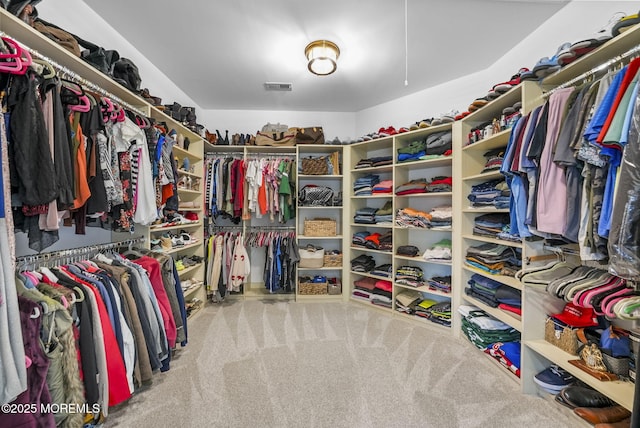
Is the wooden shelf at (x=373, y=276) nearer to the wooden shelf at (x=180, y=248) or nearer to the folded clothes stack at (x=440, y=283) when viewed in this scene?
the folded clothes stack at (x=440, y=283)

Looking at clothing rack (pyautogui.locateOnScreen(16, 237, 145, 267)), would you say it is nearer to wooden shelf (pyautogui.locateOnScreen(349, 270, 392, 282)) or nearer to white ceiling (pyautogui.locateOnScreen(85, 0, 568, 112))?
white ceiling (pyautogui.locateOnScreen(85, 0, 568, 112))

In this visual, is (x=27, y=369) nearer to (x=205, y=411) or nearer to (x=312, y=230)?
(x=205, y=411)

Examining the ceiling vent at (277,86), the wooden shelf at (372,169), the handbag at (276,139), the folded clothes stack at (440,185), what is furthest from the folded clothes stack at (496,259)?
the ceiling vent at (277,86)

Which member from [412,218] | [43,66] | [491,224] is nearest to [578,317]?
[491,224]

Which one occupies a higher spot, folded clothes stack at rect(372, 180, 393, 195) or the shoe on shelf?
the shoe on shelf

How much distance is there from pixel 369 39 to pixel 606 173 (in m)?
1.81

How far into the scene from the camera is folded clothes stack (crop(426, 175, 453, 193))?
8.24 feet

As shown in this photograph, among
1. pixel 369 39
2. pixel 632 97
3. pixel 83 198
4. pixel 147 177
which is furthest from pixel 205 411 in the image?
pixel 369 39

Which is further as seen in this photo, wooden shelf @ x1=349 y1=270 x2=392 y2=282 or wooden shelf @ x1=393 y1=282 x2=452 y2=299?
wooden shelf @ x1=349 y1=270 x2=392 y2=282

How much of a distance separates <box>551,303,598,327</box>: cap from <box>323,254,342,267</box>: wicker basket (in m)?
2.07

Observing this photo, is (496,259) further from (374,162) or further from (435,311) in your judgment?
(374,162)

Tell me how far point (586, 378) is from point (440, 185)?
1.70 metres

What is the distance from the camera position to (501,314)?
1.91 meters

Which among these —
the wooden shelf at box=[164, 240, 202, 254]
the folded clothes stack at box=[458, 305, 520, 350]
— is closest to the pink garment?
the folded clothes stack at box=[458, 305, 520, 350]
